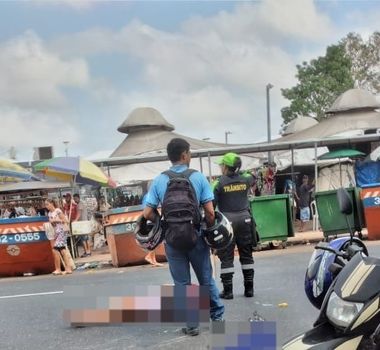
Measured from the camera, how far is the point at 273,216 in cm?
1393

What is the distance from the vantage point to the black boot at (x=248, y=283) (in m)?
7.35

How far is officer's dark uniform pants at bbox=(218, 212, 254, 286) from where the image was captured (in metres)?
7.09

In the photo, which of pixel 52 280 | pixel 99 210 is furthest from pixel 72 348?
pixel 99 210

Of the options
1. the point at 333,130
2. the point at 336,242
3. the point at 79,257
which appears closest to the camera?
the point at 336,242

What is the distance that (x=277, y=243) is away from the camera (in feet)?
47.1

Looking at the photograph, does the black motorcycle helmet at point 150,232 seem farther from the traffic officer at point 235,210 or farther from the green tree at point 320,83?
the green tree at point 320,83

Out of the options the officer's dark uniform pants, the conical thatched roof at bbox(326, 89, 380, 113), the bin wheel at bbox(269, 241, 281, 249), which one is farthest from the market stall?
the conical thatched roof at bbox(326, 89, 380, 113)

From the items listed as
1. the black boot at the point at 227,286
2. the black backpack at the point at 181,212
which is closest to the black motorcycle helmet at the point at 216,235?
the black backpack at the point at 181,212

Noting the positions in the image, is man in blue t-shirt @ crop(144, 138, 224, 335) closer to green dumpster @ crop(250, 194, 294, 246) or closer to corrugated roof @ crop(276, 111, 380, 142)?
green dumpster @ crop(250, 194, 294, 246)

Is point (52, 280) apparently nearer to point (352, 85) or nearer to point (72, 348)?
point (72, 348)

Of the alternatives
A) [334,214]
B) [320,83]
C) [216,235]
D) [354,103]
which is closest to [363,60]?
[320,83]

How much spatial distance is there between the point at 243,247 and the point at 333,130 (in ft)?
64.1

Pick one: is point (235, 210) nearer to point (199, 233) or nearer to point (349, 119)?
point (199, 233)

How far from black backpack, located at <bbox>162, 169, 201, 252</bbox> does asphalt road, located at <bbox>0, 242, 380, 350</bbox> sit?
658mm
